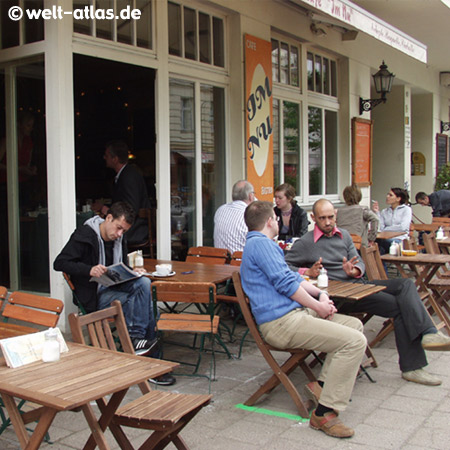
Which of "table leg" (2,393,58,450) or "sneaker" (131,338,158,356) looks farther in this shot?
"sneaker" (131,338,158,356)

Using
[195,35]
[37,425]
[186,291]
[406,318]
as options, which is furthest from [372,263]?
[37,425]

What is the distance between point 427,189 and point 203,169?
936 centimetres

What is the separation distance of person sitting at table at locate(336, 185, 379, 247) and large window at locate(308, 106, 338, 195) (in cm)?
229

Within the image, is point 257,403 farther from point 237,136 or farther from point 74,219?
point 237,136

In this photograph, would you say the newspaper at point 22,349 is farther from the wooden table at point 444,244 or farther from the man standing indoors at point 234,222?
the wooden table at point 444,244

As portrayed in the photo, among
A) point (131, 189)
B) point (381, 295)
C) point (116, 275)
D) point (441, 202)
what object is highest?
point (131, 189)

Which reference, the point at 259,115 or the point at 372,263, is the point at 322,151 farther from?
the point at 372,263

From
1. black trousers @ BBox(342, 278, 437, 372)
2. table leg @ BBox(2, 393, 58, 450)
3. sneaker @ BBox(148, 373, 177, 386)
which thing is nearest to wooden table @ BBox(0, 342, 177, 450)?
table leg @ BBox(2, 393, 58, 450)

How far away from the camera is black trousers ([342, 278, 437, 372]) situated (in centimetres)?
453

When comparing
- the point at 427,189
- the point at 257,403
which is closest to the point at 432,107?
the point at 427,189

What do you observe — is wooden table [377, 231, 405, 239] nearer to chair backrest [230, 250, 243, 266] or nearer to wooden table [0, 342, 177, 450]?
chair backrest [230, 250, 243, 266]

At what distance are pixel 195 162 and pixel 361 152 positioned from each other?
4866mm

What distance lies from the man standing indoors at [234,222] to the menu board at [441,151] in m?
10.7

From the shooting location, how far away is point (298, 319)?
12.6 feet
